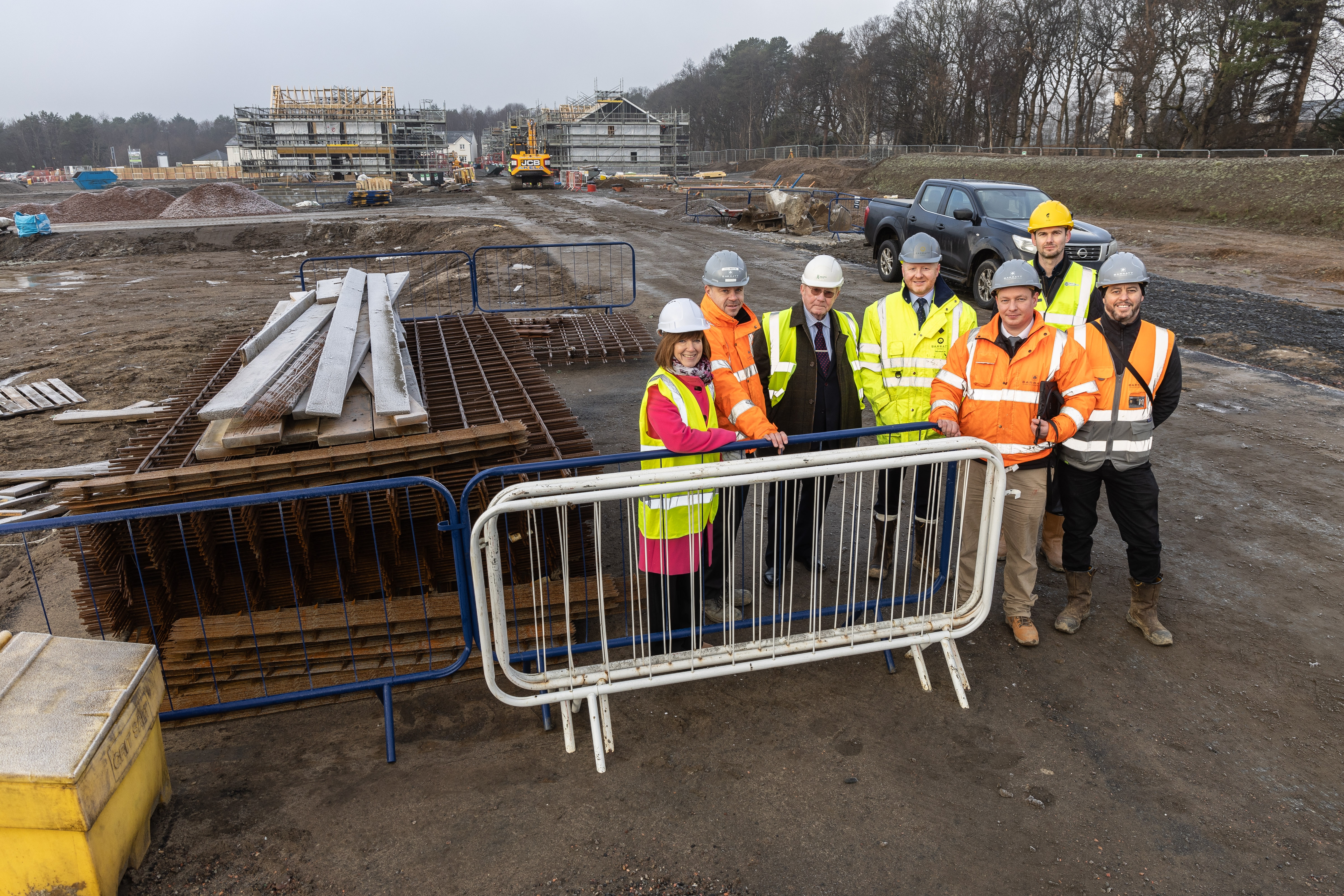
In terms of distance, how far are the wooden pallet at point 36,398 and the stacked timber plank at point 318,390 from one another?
4258mm

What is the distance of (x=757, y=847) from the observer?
3125mm

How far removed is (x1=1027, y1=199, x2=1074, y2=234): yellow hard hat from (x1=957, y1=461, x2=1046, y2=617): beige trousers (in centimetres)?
177

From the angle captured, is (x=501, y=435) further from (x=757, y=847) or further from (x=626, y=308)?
(x=626, y=308)

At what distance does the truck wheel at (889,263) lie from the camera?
1561cm

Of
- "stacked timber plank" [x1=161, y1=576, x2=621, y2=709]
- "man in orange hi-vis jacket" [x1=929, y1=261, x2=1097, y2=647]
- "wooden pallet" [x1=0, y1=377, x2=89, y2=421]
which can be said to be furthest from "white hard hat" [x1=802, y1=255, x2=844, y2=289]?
"wooden pallet" [x1=0, y1=377, x2=89, y2=421]

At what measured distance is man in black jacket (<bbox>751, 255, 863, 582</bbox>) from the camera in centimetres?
450

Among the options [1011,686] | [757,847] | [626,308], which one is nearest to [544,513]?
[757,847]

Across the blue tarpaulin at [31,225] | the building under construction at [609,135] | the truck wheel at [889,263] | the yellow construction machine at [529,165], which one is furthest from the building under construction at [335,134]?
the truck wheel at [889,263]

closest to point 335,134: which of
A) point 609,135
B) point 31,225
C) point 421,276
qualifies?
point 609,135

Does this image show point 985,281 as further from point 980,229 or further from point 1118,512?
point 1118,512

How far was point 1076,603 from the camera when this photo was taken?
4.65m

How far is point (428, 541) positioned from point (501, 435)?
0.78 meters

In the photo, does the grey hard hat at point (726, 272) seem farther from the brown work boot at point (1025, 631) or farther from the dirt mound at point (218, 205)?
the dirt mound at point (218, 205)

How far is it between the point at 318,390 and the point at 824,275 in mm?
3176
